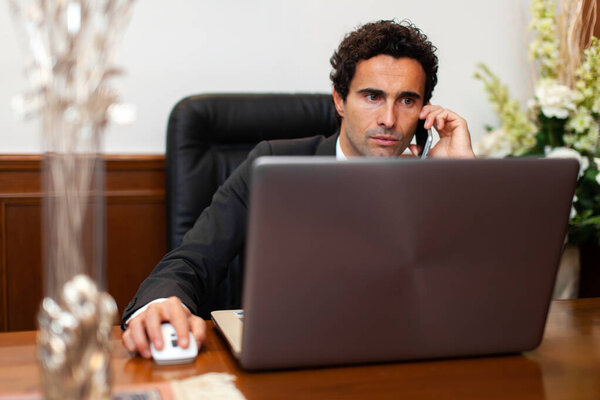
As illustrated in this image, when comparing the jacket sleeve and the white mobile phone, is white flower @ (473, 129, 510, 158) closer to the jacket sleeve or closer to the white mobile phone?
the white mobile phone

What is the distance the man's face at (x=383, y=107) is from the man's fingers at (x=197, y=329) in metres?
0.86

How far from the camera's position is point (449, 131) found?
169 cm

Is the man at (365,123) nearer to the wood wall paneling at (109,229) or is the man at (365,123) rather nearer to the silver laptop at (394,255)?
the wood wall paneling at (109,229)

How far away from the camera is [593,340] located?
0.99 meters

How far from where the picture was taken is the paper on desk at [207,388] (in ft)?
2.37

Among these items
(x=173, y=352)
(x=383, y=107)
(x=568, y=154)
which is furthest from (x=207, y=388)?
(x=568, y=154)

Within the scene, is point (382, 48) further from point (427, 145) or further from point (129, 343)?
point (129, 343)

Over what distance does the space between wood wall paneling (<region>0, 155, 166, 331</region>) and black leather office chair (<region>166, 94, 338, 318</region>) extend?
40cm

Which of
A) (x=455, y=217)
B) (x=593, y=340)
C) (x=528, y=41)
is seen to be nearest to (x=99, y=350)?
(x=455, y=217)

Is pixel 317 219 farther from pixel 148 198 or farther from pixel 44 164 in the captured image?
pixel 148 198

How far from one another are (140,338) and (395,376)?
1.10 feet

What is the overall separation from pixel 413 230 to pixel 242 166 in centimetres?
90

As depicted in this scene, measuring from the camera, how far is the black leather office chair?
1618mm

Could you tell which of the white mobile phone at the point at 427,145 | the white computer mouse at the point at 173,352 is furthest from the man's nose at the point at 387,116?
the white computer mouse at the point at 173,352
